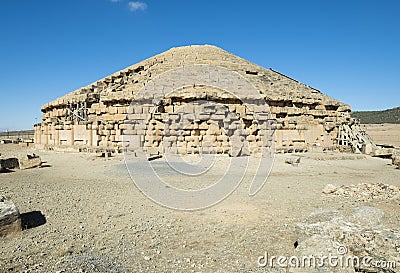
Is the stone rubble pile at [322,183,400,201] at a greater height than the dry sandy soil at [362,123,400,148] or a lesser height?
lesser

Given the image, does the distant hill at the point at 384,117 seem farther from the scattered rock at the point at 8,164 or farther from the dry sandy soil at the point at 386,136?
the scattered rock at the point at 8,164

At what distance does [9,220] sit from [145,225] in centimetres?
190

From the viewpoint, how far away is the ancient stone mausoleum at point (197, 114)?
14.2m

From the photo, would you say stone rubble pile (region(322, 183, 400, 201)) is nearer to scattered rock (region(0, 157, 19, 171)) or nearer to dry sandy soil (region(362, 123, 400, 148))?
scattered rock (region(0, 157, 19, 171))

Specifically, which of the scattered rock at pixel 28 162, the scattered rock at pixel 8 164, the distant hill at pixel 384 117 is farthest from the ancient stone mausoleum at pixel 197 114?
the distant hill at pixel 384 117

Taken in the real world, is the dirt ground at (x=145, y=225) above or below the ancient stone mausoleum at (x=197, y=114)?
below

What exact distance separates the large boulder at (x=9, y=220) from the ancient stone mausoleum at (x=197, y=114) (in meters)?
9.57

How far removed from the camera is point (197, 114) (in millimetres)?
14086

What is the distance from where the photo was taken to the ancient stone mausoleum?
1418 centimetres

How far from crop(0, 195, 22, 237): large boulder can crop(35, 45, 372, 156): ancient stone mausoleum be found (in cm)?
957

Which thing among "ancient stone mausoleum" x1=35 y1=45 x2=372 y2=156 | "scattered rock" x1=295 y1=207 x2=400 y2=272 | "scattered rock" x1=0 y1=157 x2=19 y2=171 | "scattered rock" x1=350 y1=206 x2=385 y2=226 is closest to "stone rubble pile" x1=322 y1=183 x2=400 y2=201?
"scattered rock" x1=350 y1=206 x2=385 y2=226

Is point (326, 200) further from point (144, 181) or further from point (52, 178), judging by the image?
point (52, 178)

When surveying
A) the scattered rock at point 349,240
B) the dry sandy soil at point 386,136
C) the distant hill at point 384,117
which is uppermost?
the distant hill at point 384,117

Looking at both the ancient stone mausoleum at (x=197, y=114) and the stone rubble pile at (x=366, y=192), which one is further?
the ancient stone mausoleum at (x=197, y=114)
